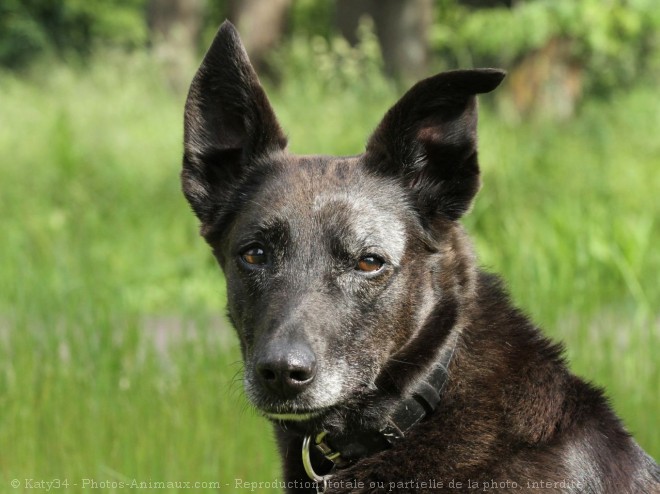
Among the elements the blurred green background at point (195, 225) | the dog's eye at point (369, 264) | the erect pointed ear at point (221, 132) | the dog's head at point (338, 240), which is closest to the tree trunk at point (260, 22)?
the blurred green background at point (195, 225)

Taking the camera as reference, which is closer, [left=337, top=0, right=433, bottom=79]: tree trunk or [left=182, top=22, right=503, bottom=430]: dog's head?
[left=182, top=22, right=503, bottom=430]: dog's head

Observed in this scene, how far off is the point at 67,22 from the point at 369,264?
3126cm

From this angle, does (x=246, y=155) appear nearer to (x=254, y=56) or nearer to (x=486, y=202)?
(x=486, y=202)

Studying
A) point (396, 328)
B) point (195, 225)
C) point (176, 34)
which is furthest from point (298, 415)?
point (176, 34)

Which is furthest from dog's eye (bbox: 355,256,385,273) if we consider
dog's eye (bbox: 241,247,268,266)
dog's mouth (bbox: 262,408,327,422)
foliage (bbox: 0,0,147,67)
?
foliage (bbox: 0,0,147,67)

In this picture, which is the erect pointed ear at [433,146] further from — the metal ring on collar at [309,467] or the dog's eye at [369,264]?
the metal ring on collar at [309,467]

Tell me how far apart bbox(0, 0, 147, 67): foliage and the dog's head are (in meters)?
26.2

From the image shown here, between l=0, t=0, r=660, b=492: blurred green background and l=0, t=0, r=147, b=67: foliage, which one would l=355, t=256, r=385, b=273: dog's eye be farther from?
l=0, t=0, r=147, b=67: foliage

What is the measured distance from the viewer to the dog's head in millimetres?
3125

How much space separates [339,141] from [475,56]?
392 cm

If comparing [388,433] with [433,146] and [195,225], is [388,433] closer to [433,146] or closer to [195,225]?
[433,146]

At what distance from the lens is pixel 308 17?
34.2 m

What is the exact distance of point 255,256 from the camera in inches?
131

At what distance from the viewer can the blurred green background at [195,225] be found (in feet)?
15.6
